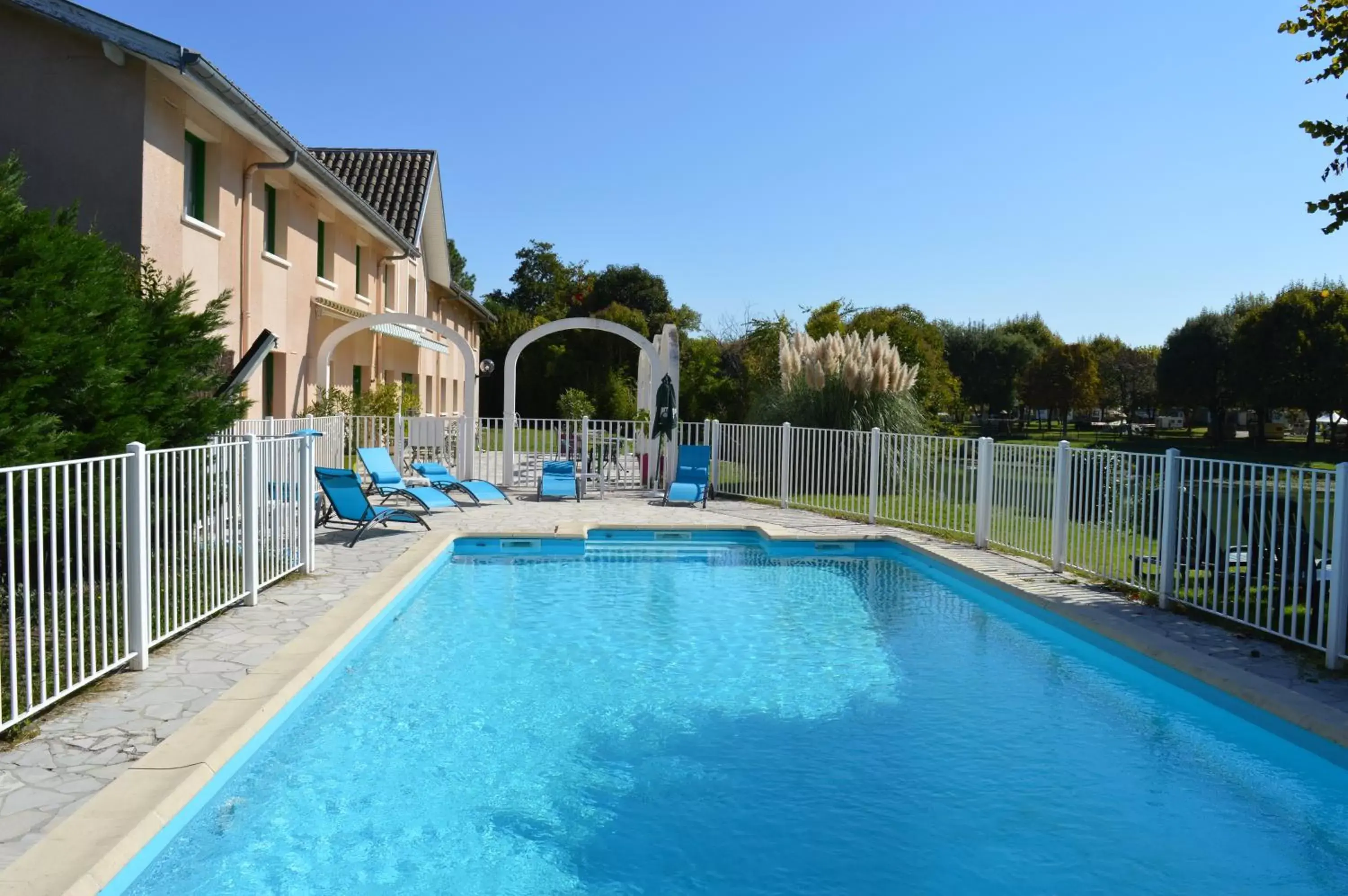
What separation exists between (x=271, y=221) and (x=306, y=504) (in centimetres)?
837

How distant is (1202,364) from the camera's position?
45750 millimetres

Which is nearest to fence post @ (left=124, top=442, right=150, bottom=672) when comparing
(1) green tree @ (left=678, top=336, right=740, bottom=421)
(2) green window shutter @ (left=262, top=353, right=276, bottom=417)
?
(2) green window shutter @ (left=262, top=353, right=276, bottom=417)

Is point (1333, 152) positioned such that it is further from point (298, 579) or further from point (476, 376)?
point (476, 376)

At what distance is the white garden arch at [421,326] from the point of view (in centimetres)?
1748

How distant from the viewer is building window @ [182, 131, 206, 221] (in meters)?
12.4

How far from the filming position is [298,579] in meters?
8.86

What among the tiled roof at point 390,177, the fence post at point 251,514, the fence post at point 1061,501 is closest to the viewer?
the fence post at point 251,514

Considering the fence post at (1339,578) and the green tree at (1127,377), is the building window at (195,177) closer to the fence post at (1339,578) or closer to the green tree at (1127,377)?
the fence post at (1339,578)

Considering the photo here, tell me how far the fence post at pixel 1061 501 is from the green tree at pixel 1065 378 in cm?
4795

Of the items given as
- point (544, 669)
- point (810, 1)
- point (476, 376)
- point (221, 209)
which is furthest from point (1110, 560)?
point (476, 376)

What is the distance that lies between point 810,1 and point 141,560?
1138 cm

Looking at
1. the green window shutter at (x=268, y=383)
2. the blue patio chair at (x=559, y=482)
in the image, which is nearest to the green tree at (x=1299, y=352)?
the blue patio chair at (x=559, y=482)

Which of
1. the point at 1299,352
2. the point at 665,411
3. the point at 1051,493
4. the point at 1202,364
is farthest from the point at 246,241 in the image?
the point at 1202,364

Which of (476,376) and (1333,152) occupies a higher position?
(1333,152)
